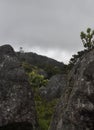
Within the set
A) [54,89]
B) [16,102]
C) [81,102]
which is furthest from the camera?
[54,89]

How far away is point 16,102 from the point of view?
1752cm

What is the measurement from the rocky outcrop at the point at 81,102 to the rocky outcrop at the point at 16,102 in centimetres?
610

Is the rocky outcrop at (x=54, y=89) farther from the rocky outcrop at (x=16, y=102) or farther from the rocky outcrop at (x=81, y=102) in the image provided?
the rocky outcrop at (x=81, y=102)

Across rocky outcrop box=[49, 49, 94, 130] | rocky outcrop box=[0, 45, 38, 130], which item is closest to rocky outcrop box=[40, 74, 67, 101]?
rocky outcrop box=[0, 45, 38, 130]

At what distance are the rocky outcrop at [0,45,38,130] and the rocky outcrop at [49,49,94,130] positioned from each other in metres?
6.10

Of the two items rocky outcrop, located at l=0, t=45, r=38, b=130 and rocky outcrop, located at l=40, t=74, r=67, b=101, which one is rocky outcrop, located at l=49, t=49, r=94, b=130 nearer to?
rocky outcrop, located at l=0, t=45, r=38, b=130

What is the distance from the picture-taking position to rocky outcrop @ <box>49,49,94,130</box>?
10086 mm

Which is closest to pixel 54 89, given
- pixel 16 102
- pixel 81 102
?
pixel 16 102

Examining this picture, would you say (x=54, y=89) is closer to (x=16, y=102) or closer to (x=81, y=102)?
(x=16, y=102)

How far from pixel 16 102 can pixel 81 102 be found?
301 inches

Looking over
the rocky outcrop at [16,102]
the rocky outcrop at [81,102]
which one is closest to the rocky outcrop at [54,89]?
the rocky outcrop at [16,102]

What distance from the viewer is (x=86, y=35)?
36.3m

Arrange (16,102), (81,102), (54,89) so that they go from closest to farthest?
(81,102) → (16,102) → (54,89)

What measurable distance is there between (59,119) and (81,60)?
1.74 meters
